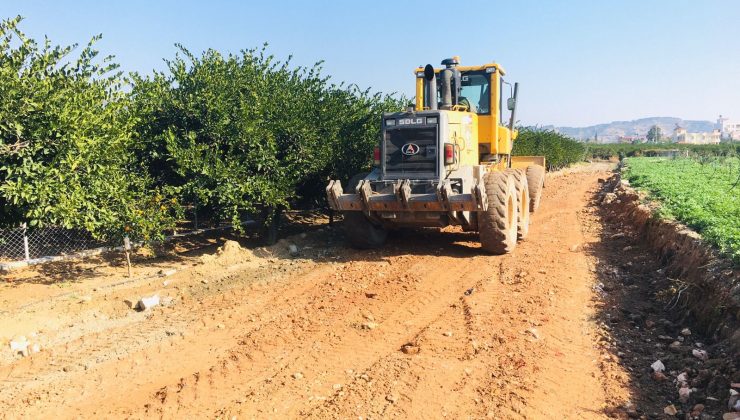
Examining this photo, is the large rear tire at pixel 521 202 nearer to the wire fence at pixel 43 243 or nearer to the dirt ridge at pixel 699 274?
the dirt ridge at pixel 699 274

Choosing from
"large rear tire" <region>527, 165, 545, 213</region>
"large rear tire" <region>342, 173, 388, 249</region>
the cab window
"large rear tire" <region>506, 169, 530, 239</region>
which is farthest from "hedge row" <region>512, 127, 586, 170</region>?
"large rear tire" <region>342, 173, 388, 249</region>

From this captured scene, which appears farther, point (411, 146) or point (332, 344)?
point (411, 146)

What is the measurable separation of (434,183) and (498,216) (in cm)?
112

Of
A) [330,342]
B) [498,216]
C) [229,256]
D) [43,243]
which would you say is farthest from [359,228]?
[43,243]

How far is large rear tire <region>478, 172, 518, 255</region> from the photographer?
27.5ft

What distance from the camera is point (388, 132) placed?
349 inches

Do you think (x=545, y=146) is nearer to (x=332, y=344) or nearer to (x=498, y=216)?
(x=498, y=216)

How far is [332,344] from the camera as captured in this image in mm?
5438

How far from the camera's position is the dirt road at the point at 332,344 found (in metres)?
4.26

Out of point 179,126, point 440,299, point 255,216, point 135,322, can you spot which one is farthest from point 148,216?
point 440,299

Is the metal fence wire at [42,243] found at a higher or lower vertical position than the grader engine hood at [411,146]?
lower

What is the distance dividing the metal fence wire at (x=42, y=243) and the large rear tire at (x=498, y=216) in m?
6.85

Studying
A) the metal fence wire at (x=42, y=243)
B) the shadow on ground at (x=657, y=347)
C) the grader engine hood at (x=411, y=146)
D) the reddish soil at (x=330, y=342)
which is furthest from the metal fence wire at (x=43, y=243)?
the shadow on ground at (x=657, y=347)

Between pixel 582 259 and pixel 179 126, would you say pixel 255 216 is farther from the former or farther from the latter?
pixel 582 259
